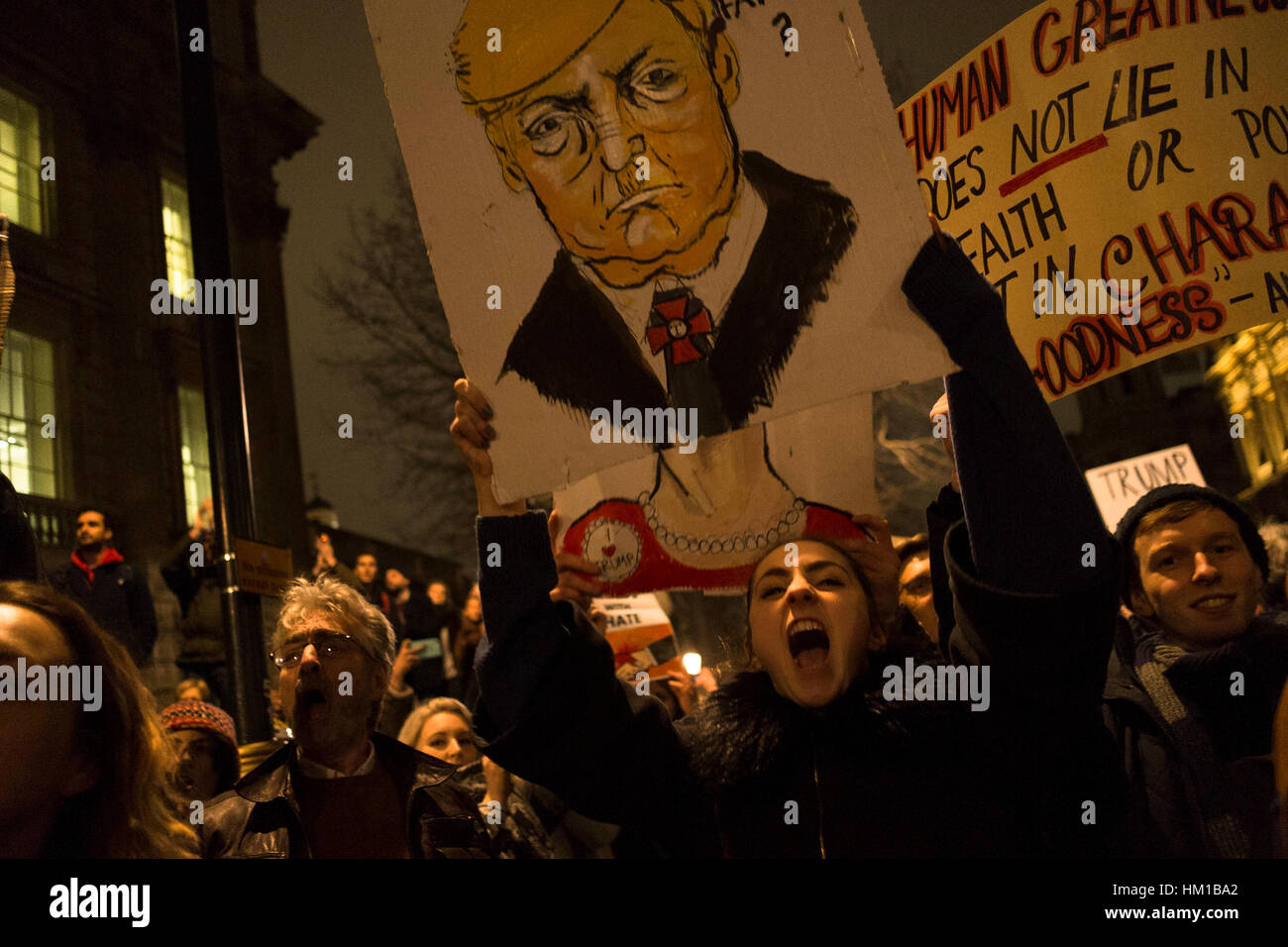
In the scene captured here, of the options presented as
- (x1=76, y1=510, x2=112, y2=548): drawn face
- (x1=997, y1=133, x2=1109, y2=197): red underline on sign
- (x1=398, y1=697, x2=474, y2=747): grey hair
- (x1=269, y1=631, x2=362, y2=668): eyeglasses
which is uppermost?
(x1=997, y1=133, x2=1109, y2=197): red underline on sign

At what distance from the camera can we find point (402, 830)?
2809 mm

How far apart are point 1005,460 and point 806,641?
55 centimetres

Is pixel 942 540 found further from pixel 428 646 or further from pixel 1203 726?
pixel 428 646

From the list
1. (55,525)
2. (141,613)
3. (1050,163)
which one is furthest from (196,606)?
(1050,163)

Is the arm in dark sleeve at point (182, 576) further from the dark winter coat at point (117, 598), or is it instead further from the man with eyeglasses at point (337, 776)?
the man with eyeglasses at point (337, 776)

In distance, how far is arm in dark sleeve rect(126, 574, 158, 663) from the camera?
6.21 meters

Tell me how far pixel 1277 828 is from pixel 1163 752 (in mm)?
687

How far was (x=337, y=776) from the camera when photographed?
2891 mm

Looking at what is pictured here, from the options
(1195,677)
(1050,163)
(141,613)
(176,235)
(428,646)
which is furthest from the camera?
(176,235)

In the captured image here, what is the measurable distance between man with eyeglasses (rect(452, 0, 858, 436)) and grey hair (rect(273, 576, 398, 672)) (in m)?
1.06

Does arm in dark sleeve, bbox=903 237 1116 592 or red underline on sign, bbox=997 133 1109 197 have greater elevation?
red underline on sign, bbox=997 133 1109 197
